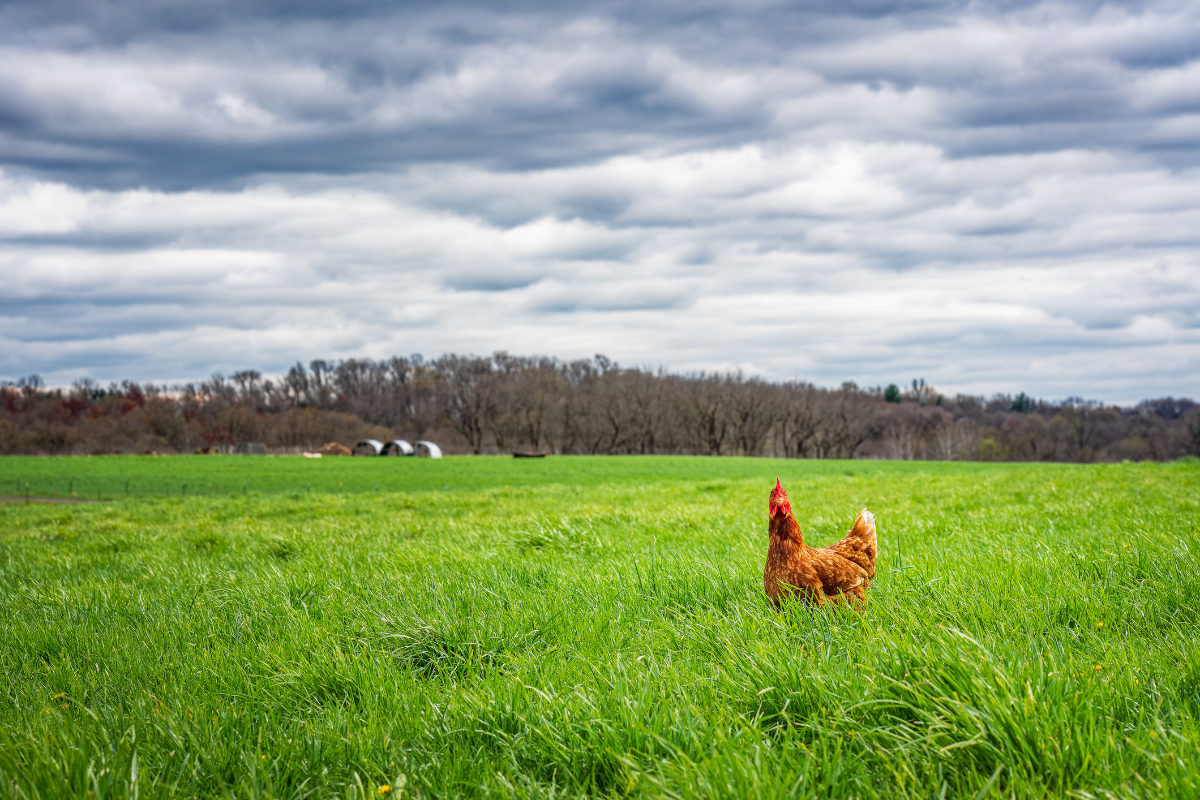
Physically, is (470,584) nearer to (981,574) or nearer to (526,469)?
(981,574)

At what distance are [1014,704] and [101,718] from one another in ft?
15.2

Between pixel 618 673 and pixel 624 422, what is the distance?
10768 centimetres

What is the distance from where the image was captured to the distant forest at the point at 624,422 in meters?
111

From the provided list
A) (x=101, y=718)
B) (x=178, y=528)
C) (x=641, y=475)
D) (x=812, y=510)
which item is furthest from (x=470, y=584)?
(x=641, y=475)

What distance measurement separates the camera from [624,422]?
111 metres

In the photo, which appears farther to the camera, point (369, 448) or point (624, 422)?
point (624, 422)

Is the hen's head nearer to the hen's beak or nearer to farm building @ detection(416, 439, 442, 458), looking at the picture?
the hen's beak

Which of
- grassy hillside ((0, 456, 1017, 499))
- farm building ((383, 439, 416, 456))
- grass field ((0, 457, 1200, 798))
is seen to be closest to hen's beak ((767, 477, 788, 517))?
grass field ((0, 457, 1200, 798))

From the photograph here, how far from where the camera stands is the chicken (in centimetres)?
468

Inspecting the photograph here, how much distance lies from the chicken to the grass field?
0.18 meters

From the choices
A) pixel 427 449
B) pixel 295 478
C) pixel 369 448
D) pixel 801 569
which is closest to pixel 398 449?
pixel 427 449

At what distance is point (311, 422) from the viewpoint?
115250 mm

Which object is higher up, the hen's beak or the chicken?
the hen's beak

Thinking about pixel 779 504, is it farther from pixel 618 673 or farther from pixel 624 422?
pixel 624 422
